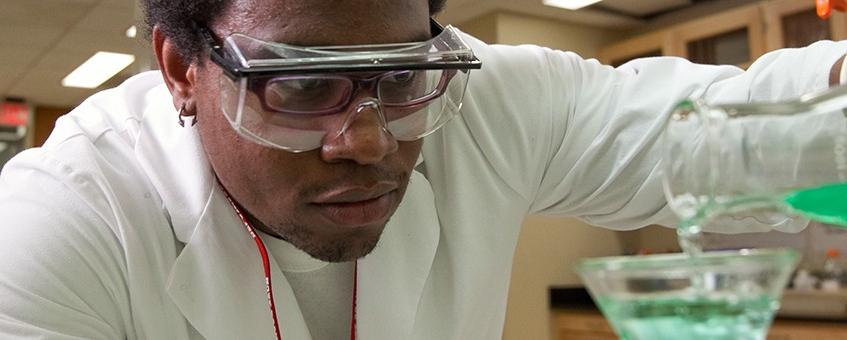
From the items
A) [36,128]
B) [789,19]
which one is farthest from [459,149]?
[36,128]

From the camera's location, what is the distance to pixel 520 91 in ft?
5.12

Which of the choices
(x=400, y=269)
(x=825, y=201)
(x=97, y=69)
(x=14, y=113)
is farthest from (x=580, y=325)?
(x=14, y=113)

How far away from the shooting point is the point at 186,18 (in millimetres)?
1205

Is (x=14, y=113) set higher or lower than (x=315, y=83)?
higher

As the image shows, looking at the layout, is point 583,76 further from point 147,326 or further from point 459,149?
point 147,326

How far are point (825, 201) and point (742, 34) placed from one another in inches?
169

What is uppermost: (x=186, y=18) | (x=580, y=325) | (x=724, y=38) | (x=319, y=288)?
(x=724, y=38)

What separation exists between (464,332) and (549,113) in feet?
1.38

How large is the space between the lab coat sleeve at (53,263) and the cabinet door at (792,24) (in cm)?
389

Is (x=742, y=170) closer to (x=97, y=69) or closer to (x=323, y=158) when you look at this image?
(x=323, y=158)

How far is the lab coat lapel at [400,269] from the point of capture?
1.34m

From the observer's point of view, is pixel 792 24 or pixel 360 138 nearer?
pixel 360 138

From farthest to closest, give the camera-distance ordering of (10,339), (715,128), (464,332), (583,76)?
1. (583,76)
2. (464,332)
3. (10,339)
4. (715,128)

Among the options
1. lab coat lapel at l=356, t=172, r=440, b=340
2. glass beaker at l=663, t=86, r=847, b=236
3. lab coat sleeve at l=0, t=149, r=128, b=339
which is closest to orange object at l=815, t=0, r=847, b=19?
glass beaker at l=663, t=86, r=847, b=236
